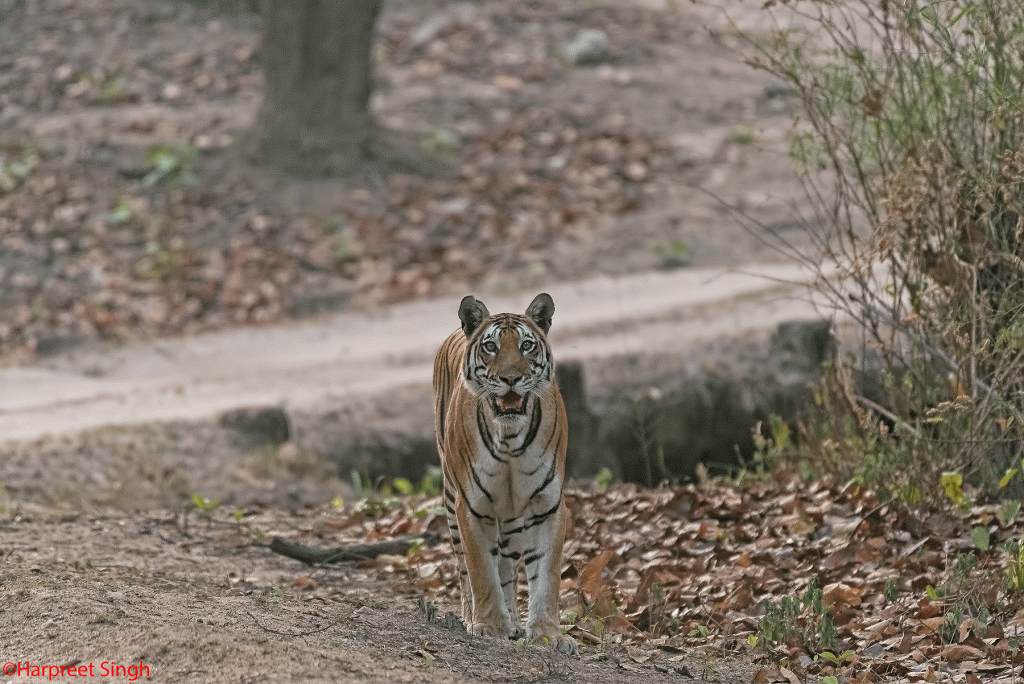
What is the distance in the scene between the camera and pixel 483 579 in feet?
17.7

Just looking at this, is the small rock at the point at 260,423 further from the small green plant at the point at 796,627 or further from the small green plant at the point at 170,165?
the small green plant at the point at 170,165

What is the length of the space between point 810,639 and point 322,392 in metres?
5.30

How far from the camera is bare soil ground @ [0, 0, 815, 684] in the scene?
5.18 metres

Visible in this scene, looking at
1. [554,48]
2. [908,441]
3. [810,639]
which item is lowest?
[810,639]

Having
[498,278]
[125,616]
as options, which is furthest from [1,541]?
[498,278]

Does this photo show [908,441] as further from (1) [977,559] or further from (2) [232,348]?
(2) [232,348]

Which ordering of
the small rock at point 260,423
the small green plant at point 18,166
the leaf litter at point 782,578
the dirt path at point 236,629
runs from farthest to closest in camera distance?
1. the small green plant at point 18,166
2. the small rock at point 260,423
3. the leaf litter at point 782,578
4. the dirt path at point 236,629

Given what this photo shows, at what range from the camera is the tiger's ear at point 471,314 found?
5.33 meters

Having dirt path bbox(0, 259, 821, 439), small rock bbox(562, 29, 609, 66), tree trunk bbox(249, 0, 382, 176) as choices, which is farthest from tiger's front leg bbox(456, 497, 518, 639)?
small rock bbox(562, 29, 609, 66)

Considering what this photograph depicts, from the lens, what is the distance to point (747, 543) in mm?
6988

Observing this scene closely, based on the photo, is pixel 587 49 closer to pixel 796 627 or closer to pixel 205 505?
pixel 205 505

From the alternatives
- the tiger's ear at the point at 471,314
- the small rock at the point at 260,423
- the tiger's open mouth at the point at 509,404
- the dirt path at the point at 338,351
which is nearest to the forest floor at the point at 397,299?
the small rock at the point at 260,423

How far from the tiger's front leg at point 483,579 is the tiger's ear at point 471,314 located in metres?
0.67

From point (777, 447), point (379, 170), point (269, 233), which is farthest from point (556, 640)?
point (379, 170)
